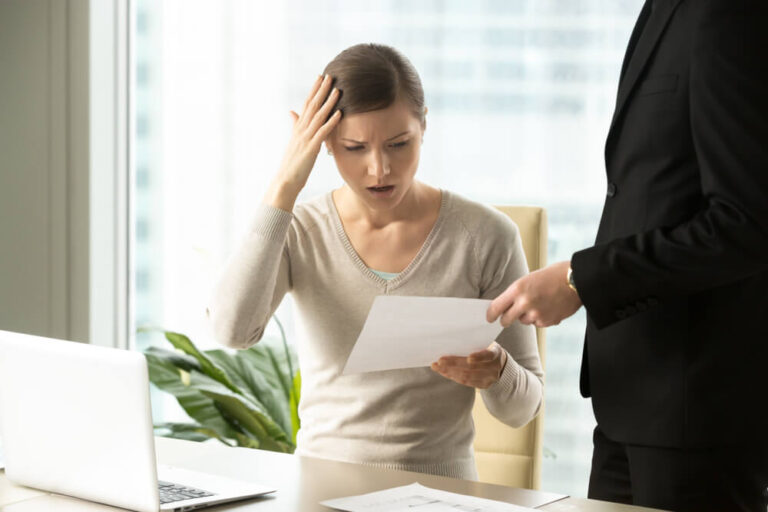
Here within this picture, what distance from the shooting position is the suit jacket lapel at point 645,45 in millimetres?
1243

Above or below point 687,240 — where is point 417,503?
below

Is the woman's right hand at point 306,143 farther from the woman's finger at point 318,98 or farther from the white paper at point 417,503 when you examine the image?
the white paper at point 417,503

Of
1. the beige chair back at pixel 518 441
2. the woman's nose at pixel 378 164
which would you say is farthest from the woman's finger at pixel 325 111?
the beige chair back at pixel 518 441

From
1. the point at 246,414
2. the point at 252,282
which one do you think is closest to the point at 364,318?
the point at 252,282

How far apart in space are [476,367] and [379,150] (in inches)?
16.3

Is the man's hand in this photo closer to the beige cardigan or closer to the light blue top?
the beige cardigan

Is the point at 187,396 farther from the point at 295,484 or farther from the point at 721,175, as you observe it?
the point at 721,175

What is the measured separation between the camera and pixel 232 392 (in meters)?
2.61

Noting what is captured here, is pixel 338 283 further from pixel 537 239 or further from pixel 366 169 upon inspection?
pixel 537 239

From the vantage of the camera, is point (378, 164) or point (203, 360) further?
point (203, 360)

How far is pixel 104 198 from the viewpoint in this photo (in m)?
3.03

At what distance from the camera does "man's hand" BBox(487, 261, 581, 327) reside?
4.21ft

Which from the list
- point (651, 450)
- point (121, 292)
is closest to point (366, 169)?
point (651, 450)

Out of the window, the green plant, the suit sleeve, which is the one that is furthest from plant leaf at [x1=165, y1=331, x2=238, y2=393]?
the suit sleeve
